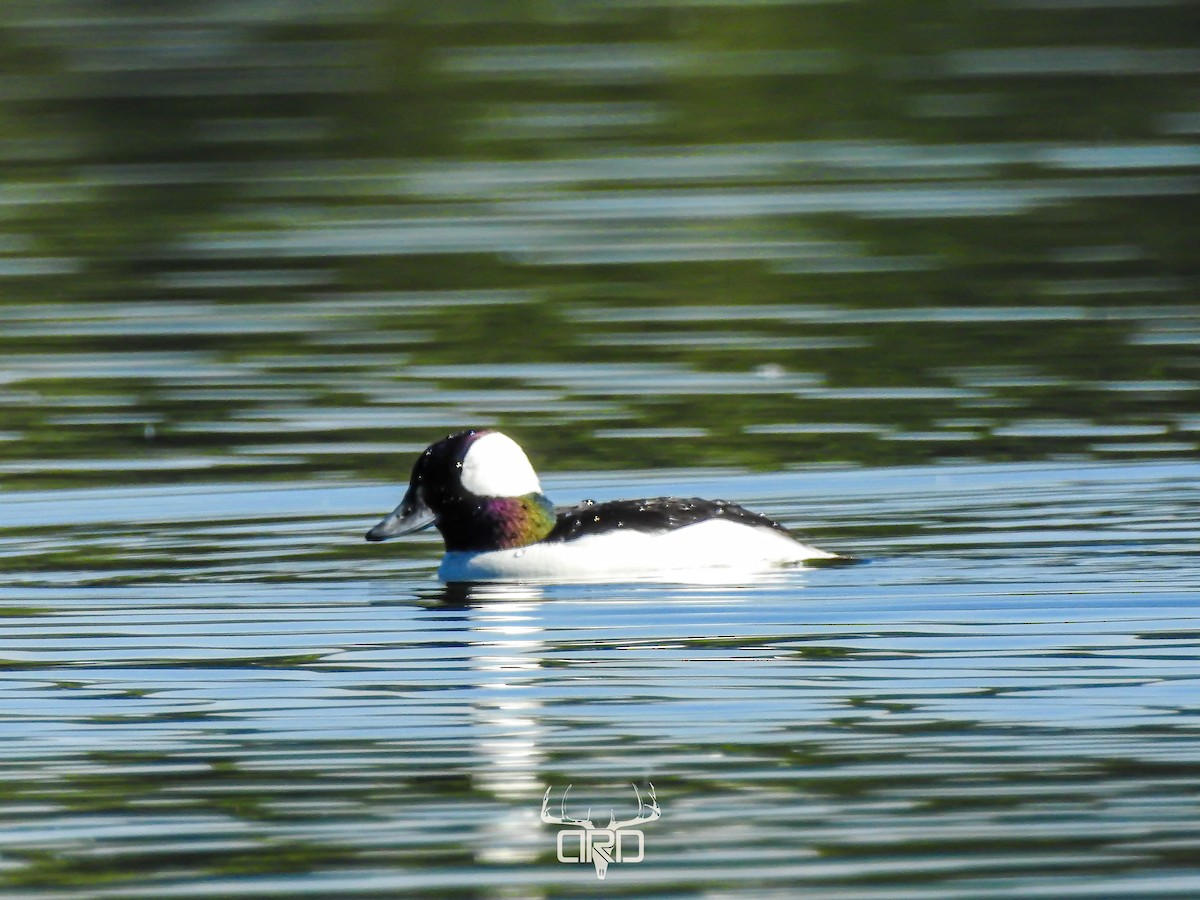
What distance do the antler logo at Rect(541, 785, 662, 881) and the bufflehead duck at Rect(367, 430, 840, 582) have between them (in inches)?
167

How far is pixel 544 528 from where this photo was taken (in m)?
13.4

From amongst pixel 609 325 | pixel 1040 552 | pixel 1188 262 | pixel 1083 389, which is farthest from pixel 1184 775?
pixel 1188 262

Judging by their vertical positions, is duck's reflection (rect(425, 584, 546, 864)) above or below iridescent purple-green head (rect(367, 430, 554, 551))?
below

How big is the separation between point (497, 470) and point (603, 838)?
208 inches

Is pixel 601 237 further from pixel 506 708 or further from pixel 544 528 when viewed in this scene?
pixel 506 708

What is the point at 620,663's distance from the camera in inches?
427

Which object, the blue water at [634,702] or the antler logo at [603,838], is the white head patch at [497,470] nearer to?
the blue water at [634,702]

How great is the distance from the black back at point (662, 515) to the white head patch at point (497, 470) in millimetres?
492

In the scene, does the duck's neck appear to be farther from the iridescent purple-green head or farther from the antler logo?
the antler logo

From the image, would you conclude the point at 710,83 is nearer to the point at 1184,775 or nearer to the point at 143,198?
the point at 143,198

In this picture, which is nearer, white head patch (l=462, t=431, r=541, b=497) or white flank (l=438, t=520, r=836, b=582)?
white flank (l=438, t=520, r=836, b=582)

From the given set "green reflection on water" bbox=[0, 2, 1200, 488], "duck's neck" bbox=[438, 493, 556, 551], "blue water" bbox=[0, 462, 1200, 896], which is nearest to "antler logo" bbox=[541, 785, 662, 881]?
"blue water" bbox=[0, 462, 1200, 896]

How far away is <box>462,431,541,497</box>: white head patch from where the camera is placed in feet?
44.0

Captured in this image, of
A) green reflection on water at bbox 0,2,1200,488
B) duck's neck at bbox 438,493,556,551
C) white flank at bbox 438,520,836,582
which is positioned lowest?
white flank at bbox 438,520,836,582
